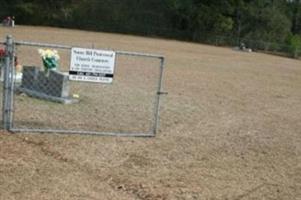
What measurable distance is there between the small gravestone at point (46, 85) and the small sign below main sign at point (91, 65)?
2.60 metres

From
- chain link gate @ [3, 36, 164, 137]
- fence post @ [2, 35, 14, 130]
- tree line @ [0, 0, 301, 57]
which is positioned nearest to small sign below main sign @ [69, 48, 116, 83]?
chain link gate @ [3, 36, 164, 137]

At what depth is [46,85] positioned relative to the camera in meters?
12.4

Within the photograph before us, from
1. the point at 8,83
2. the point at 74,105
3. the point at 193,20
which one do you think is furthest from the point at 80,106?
the point at 193,20

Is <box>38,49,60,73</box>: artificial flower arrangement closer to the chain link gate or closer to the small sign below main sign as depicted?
the chain link gate

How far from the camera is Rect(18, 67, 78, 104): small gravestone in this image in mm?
11969

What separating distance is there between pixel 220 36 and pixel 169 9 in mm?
7496

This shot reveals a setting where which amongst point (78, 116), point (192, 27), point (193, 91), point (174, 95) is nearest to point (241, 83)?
point (193, 91)

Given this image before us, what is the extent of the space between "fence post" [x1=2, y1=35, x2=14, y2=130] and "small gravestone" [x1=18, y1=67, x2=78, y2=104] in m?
2.65

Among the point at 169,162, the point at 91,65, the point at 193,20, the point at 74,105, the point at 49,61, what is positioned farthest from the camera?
the point at 193,20

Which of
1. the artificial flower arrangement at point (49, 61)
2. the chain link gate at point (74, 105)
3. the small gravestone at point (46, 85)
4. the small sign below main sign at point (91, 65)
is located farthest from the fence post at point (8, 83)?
the artificial flower arrangement at point (49, 61)

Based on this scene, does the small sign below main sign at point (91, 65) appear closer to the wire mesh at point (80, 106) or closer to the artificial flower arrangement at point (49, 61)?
the wire mesh at point (80, 106)

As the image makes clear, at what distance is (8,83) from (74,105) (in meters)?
3.01

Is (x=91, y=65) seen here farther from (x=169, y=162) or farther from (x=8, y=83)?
(x=169, y=162)

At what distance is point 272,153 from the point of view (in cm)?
963
